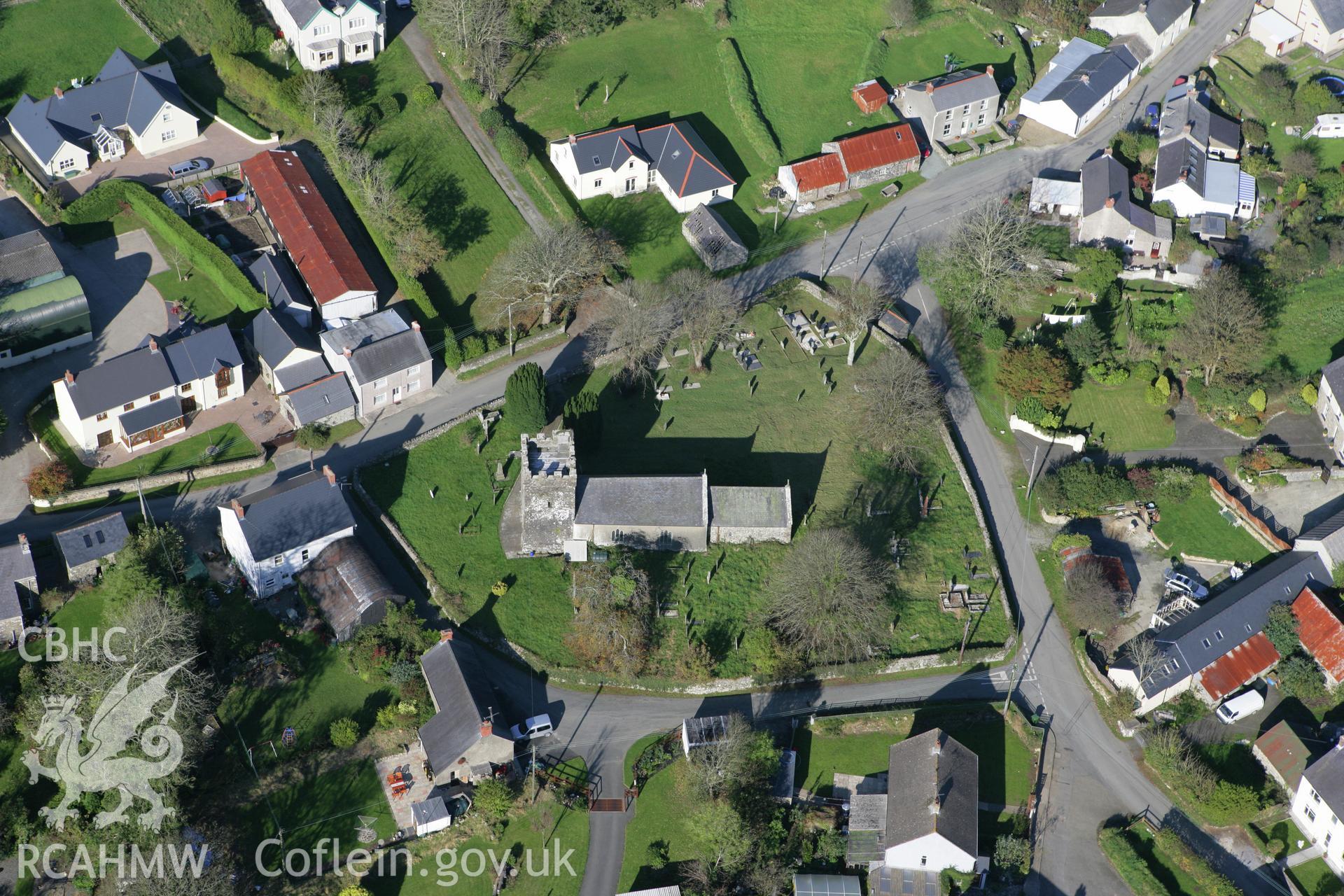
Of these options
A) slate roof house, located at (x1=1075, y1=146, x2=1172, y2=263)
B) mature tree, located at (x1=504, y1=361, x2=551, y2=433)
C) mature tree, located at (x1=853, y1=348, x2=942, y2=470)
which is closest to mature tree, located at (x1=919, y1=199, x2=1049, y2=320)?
slate roof house, located at (x1=1075, y1=146, x2=1172, y2=263)

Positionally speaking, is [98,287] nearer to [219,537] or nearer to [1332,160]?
[219,537]

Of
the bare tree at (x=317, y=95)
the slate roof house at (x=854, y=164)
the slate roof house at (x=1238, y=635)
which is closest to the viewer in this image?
the slate roof house at (x=1238, y=635)

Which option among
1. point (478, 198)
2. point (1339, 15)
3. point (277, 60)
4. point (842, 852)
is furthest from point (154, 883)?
point (1339, 15)

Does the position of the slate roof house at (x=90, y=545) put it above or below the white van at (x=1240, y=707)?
above

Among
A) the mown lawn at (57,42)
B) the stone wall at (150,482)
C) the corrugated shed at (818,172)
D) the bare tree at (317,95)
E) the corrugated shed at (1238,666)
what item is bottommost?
the corrugated shed at (1238,666)

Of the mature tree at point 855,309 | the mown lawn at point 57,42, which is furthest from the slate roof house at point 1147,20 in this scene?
the mown lawn at point 57,42

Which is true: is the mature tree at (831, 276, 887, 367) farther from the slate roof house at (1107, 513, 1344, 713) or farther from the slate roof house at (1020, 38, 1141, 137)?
the slate roof house at (1020, 38, 1141, 137)

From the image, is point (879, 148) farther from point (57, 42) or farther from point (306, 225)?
point (57, 42)

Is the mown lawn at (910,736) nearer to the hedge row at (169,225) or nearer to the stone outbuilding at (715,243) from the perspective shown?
the stone outbuilding at (715,243)
